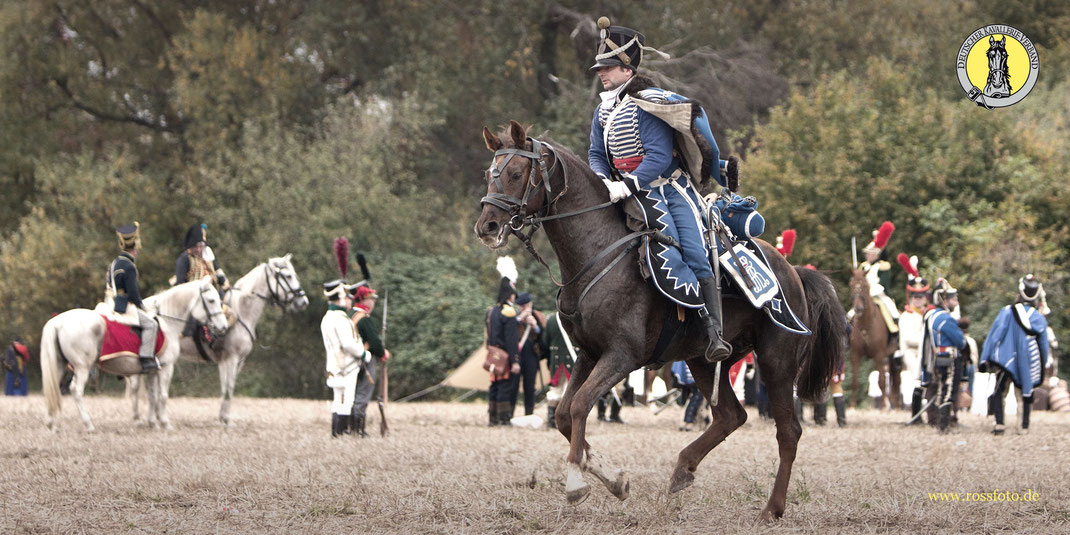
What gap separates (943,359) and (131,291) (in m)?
10.5

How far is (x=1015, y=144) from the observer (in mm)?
26484

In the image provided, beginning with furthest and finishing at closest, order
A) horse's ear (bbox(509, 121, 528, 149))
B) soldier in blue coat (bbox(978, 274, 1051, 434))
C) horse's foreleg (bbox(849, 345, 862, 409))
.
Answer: horse's foreleg (bbox(849, 345, 862, 409)) → soldier in blue coat (bbox(978, 274, 1051, 434)) → horse's ear (bbox(509, 121, 528, 149))

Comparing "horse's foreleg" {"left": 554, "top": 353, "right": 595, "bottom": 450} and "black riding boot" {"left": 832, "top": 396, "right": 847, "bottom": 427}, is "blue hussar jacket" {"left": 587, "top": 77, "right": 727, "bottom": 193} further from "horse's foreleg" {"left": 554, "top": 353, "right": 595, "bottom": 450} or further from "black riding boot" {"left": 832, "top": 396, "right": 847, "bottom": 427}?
"black riding boot" {"left": 832, "top": 396, "right": 847, "bottom": 427}

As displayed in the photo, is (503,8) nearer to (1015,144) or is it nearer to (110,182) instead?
(110,182)

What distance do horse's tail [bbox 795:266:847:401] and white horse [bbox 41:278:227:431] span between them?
9859 millimetres

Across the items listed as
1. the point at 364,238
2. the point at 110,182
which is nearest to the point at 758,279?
the point at 364,238

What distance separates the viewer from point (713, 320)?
7730mm

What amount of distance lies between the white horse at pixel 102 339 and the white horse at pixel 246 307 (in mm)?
604

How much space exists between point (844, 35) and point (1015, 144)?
9.13 meters

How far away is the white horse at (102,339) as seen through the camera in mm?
15367

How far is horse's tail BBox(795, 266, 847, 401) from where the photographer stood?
8891 millimetres

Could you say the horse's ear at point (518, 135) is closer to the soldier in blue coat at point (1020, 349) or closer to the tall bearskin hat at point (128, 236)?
the tall bearskin hat at point (128, 236)

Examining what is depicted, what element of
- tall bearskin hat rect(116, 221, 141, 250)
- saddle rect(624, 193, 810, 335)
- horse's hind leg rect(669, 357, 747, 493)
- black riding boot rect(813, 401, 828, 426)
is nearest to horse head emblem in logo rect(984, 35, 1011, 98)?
saddle rect(624, 193, 810, 335)
